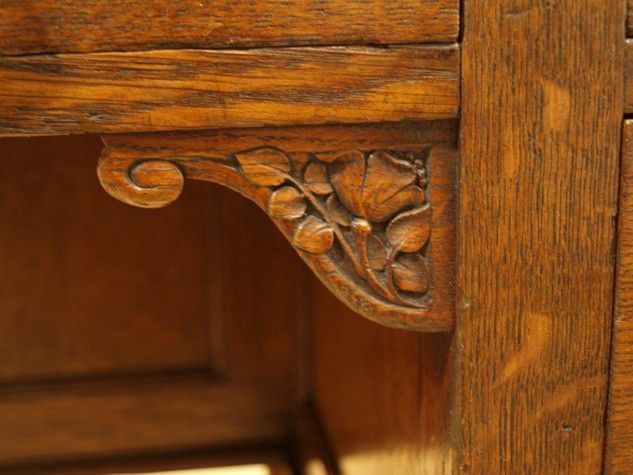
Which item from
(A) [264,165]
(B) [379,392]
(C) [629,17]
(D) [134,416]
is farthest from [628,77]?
(D) [134,416]

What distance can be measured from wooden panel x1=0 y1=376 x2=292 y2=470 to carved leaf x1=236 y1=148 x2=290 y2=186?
0.60 metres

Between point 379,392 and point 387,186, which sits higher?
point 387,186

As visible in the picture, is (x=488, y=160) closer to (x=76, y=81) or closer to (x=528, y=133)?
(x=528, y=133)

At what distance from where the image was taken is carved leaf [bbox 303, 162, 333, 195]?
59 cm

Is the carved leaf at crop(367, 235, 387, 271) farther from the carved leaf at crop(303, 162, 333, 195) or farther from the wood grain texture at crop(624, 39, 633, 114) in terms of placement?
the wood grain texture at crop(624, 39, 633, 114)

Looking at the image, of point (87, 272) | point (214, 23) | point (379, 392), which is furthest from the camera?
point (87, 272)

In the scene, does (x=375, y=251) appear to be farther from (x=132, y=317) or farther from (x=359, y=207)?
(x=132, y=317)

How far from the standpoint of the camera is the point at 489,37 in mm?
566

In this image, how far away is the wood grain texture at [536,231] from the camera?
57 cm

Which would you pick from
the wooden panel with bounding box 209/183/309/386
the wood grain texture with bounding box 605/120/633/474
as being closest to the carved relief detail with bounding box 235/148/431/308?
the wood grain texture with bounding box 605/120/633/474

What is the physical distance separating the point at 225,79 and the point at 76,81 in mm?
89

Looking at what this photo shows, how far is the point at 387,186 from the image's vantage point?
1.94 feet

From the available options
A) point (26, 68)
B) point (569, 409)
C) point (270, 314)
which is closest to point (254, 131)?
point (26, 68)

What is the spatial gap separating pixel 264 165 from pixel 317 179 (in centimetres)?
4
